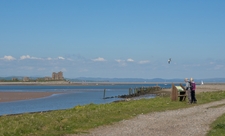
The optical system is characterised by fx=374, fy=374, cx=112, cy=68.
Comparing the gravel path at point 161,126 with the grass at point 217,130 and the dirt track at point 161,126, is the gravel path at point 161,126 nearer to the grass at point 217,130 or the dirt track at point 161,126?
the dirt track at point 161,126

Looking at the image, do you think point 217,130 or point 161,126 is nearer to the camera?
point 217,130

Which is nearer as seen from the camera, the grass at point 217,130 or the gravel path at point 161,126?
the grass at point 217,130

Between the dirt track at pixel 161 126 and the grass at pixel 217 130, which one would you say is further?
the dirt track at pixel 161 126

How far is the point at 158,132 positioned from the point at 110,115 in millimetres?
4789

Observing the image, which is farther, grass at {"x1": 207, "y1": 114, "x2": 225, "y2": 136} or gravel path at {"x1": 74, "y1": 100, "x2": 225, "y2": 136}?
gravel path at {"x1": 74, "y1": 100, "x2": 225, "y2": 136}

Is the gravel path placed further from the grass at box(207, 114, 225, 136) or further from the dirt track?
the grass at box(207, 114, 225, 136)

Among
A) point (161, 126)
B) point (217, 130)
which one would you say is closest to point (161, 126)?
Result: point (161, 126)

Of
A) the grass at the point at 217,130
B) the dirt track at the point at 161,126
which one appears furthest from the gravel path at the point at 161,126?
the grass at the point at 217,130

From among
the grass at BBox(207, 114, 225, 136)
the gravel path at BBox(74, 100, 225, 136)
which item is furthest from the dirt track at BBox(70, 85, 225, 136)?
the grass at BBox(207, 114, 225, 136)

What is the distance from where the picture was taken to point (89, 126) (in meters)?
14.6

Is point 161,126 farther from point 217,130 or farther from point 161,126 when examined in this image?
point 217,130

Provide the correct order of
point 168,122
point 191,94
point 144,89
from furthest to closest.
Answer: point 144,89
point 191,94
point 168,122

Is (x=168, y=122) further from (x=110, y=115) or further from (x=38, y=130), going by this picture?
(x=38, y=130)

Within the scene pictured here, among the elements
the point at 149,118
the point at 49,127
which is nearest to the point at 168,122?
the point at 149,118
